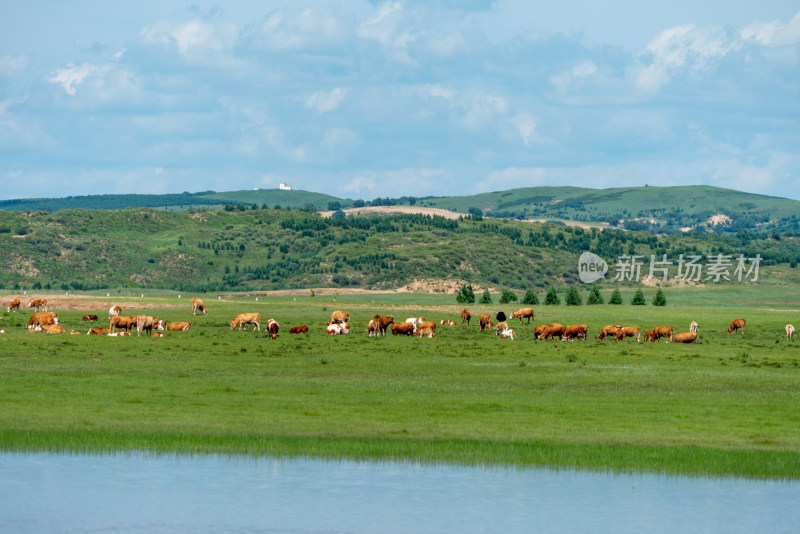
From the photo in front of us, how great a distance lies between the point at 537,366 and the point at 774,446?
2016 cm

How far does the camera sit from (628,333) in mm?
64750

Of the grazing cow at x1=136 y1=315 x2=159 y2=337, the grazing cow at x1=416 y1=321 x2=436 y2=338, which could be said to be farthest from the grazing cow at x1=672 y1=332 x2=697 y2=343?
the grazing cow at x1=136 y1=315 x2=159 y2=337

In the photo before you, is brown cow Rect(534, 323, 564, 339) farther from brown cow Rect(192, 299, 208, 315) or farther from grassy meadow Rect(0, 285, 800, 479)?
brown cow Rect(192, 299, 208, 315)

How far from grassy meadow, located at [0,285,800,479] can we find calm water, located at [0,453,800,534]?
136 centimetres

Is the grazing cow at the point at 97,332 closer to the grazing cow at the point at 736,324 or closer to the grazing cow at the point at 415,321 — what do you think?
the grazing cow at the point at 415,321

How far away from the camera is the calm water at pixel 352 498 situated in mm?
18062

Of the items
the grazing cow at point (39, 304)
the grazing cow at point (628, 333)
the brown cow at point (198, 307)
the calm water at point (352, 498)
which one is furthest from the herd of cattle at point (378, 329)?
the calm water at point (352, 498)

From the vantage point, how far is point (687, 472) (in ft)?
75.3

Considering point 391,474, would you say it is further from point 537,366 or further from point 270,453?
point 537,366

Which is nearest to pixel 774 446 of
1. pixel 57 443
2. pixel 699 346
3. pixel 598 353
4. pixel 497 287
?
pixel 57 443

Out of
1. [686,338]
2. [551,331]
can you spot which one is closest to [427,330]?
[551,331]

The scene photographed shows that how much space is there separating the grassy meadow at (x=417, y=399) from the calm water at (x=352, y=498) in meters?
1.36

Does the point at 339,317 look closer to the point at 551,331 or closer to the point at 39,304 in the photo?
the point at 551,331

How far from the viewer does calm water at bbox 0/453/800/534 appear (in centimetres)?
1806
